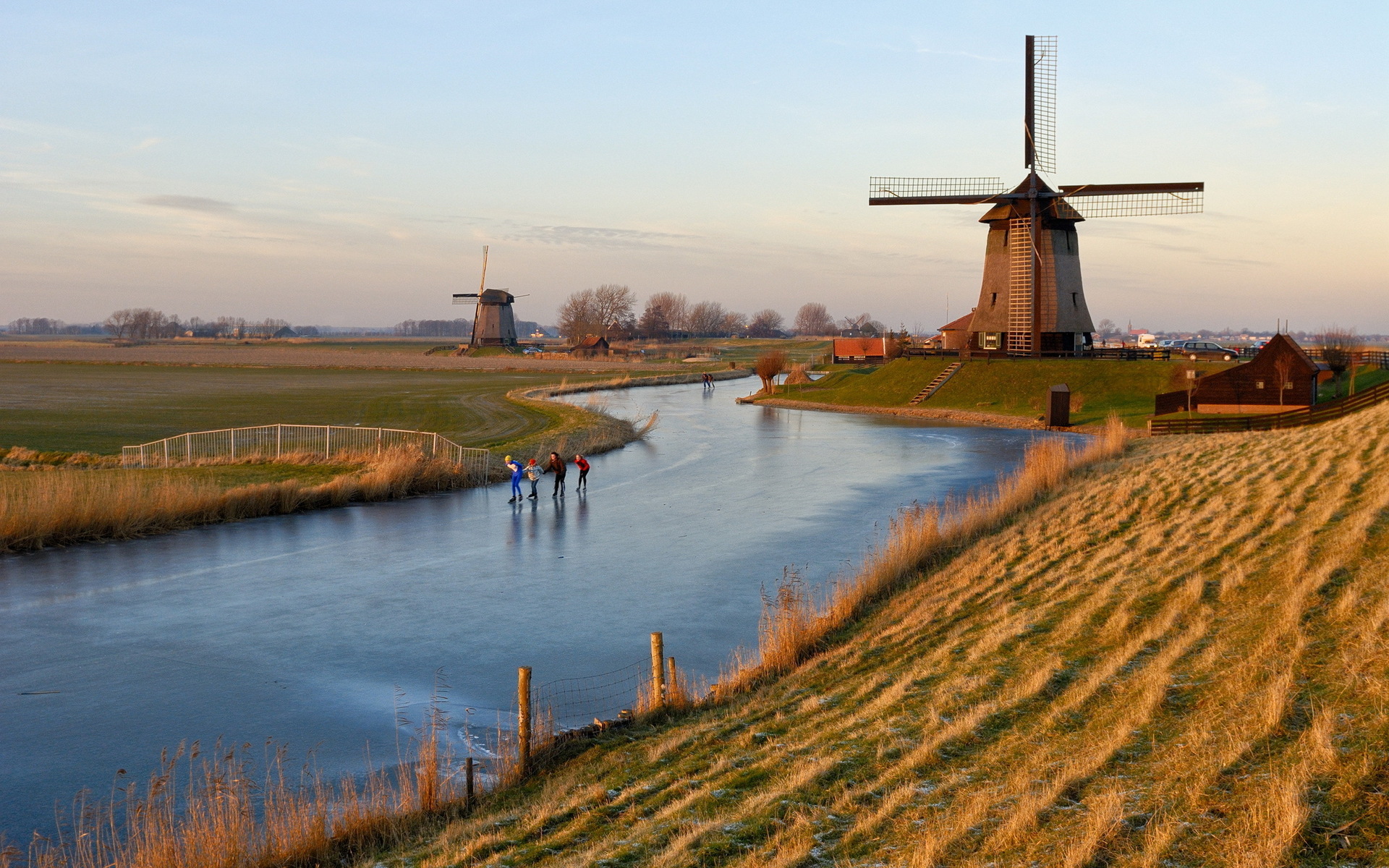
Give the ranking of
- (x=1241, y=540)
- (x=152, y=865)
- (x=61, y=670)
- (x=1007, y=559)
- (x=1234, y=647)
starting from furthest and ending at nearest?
(x=1007, y=559), (x=1241, y=540), (x=61, y=670), (x=1234, y=647), (x=152, y=865)

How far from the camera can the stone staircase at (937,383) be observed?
58.9m

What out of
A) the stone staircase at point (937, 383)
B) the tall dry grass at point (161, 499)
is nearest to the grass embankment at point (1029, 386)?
the stone staircase at point (937, 383)

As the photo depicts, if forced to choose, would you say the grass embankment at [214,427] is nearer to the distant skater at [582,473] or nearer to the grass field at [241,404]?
the grass field at [241,404]

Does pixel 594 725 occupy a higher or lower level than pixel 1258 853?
lower

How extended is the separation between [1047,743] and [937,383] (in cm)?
5260

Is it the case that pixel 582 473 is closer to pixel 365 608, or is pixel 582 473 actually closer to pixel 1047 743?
pixel 365 608

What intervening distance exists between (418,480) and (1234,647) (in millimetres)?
23331

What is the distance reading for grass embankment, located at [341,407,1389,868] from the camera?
6918 mm

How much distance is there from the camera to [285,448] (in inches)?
1419

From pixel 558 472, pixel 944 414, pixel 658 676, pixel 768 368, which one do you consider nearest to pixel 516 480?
pixel 558 472

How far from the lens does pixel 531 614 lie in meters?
15.9

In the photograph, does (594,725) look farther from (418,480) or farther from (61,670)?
(418,480)

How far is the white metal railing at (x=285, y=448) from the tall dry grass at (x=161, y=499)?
210 centimetres

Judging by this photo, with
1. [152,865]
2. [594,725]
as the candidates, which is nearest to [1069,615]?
[594,725]
